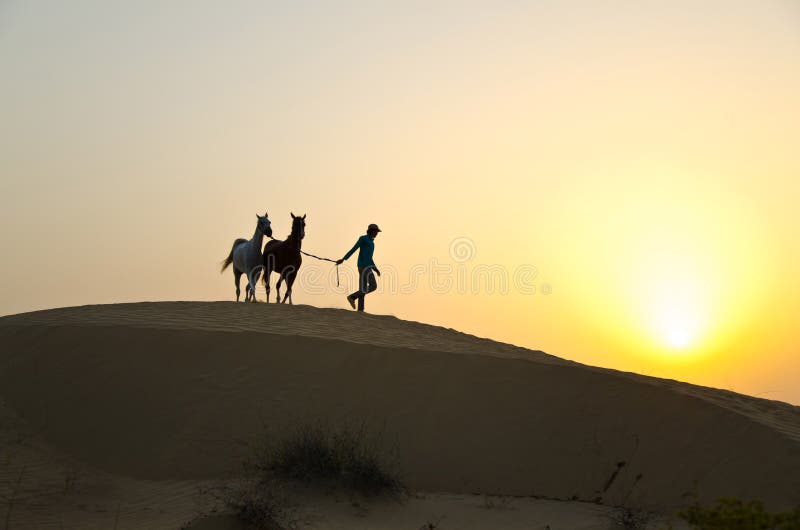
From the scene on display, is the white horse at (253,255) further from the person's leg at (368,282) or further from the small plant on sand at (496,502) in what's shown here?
the small plant on sand at (496,502)

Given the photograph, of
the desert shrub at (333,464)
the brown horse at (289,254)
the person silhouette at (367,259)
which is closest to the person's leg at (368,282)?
the person silhouette at (367,259)

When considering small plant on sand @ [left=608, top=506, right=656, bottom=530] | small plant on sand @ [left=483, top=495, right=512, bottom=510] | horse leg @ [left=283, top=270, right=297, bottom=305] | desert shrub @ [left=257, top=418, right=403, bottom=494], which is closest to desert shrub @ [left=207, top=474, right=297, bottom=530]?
desert shrub @ [left=257, top=418, right=403, bottom=494]

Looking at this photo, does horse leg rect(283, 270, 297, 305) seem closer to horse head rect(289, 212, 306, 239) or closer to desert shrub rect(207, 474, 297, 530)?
horse head rect(289, 212, 306, 239)

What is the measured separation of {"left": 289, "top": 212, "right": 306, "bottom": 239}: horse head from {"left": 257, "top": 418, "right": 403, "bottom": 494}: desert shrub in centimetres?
854

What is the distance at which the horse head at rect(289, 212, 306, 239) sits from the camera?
18.1m

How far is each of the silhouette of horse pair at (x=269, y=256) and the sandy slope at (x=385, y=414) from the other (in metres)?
3.81

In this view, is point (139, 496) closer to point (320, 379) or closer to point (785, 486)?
point (320, 379)

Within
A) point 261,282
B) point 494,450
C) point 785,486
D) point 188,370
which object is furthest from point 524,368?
point 261,282

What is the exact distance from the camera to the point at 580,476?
10.6 m

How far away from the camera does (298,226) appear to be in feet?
59.6

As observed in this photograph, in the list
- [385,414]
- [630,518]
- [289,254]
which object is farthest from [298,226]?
[630,518]

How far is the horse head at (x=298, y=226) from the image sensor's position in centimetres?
1814

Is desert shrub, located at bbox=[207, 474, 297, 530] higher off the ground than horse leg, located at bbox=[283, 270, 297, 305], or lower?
lower

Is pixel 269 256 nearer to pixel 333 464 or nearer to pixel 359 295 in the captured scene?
pixel 359 295
